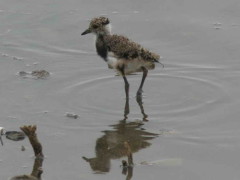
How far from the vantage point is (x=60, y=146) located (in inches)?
286

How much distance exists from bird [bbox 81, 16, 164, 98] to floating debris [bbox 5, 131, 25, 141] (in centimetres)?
159

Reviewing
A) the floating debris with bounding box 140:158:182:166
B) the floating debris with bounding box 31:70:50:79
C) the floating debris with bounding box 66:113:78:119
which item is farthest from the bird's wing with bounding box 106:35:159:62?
the floating debris with bounding box 140:158:182:166

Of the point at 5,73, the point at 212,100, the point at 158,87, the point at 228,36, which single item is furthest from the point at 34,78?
the point at 228,36

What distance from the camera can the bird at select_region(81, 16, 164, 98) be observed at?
8383mm

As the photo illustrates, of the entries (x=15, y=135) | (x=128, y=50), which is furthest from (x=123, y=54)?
(x=15, y=135)

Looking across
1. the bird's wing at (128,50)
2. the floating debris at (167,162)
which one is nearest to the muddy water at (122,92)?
the floating debris at (167,162)

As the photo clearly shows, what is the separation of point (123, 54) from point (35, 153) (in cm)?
197

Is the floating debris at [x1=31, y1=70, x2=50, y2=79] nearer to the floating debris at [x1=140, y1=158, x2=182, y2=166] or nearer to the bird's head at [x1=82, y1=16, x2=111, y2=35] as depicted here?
the bird's head at [x1=82, y1=16, x2=111, y2=35]

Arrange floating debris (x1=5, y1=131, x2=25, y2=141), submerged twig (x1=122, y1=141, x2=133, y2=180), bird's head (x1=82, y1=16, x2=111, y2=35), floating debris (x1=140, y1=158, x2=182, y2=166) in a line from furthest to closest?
bird's head (x1=82, y1=16, x2=111, y2=35)
floating debris (x1=5, y1=131, x2=25, y2=141)
floating debris (x1=140, y1=158, x2=182, y2=166)
submerged twig (x1=122, y1=141, x2=133, y2=180)

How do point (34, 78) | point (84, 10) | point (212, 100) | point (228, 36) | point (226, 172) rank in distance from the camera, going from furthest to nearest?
1. point (84, 10)
2. point (228, 36)
3. point (34, 78)
4. point (212, 100)
5. point (226, 172)

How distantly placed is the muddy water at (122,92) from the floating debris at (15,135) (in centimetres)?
11

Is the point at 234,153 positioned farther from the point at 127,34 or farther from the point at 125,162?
the point at 127,34

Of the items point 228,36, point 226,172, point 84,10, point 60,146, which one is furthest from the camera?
point 84,10

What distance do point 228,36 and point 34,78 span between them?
2901mm
